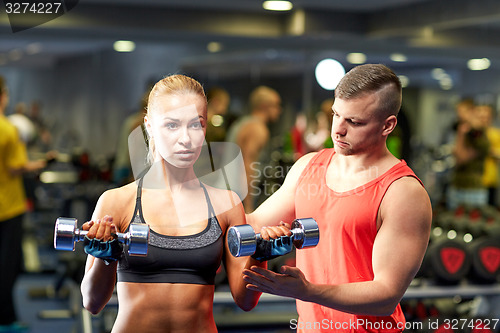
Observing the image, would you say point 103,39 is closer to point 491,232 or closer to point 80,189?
point 80,189

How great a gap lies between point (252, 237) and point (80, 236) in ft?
1.14

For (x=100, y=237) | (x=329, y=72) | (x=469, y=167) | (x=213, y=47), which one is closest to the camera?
(x=100, y=237)

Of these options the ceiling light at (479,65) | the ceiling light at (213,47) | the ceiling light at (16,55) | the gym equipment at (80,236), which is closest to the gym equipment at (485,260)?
the ceiling light at (213,47)

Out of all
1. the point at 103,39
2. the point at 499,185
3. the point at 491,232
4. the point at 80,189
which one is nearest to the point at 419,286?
the point at 491,232

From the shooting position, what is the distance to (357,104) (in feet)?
5.01

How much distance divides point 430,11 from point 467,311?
2732mm

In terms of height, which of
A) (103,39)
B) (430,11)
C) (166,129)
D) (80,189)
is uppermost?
(430,11)

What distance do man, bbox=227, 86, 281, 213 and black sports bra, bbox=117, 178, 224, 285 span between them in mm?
216

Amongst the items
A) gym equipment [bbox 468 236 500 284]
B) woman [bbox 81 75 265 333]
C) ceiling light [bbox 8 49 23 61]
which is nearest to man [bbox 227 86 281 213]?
woman [bbox 81 75 265 333]

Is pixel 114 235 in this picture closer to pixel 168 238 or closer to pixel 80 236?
pixel 80 236

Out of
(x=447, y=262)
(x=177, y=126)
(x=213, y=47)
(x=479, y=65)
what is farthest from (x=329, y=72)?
(x=479, y=65)

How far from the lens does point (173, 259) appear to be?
1.48 meters

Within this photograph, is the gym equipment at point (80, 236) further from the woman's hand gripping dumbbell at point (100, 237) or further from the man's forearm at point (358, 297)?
the man's forearm at point (358, 297)

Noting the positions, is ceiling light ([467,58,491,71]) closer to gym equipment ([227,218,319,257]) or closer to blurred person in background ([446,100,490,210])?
blurred person in background ([446,100,490,210])
